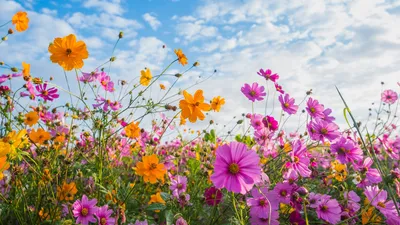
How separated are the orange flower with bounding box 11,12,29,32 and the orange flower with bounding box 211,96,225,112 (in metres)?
1.32

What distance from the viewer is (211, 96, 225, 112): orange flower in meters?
1.89

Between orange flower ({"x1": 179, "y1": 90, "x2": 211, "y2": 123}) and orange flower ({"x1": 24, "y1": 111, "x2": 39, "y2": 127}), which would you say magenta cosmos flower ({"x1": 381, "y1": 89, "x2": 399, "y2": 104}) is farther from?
orange flower ({"x1": 24, "y1": 111, "x2": 39, "y2": 127})

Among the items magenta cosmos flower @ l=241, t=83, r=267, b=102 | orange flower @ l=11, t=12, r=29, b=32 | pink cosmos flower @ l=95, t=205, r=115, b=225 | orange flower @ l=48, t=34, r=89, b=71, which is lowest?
pink cosmos flower @ l=95, t=205, r=115, b=225

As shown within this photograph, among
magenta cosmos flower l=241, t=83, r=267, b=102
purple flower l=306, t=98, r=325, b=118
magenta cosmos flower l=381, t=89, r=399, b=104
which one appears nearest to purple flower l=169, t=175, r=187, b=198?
magenta cosmos flower l=241, t=83, r=267, b=102

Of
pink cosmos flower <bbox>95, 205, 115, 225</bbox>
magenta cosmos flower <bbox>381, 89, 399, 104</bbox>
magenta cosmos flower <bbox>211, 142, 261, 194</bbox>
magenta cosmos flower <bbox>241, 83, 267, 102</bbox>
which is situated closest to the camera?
magenta cosmos flower <bbox>211, 142, 261, 194</bbox>

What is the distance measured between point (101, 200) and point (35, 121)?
500 millimetres

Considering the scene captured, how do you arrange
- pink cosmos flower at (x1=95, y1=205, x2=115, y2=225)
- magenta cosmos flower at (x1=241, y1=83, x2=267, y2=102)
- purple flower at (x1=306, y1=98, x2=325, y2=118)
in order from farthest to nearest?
magenta cosmos flower at (x1=241, y1=83, x2=267, y2=102) < purple flower at (x1=306, y1=98, x2=325, y2=118) < pink cosmos flower at (x1=95, y1=205, x2=115, y2=225)

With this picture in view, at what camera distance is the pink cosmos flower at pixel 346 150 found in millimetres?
1396

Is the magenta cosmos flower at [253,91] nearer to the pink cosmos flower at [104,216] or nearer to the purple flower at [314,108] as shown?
the purple flower at [314,108]

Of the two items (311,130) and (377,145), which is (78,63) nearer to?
(311,130)

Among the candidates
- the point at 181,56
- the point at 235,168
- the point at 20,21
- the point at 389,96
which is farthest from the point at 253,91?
the point at 389,96

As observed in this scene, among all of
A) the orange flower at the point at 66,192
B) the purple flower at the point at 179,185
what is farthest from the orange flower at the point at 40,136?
the purple flower at the point at 179,185

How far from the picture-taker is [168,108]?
158 centimetres

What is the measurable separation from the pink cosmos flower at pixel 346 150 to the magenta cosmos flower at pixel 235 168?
1.95 feet
